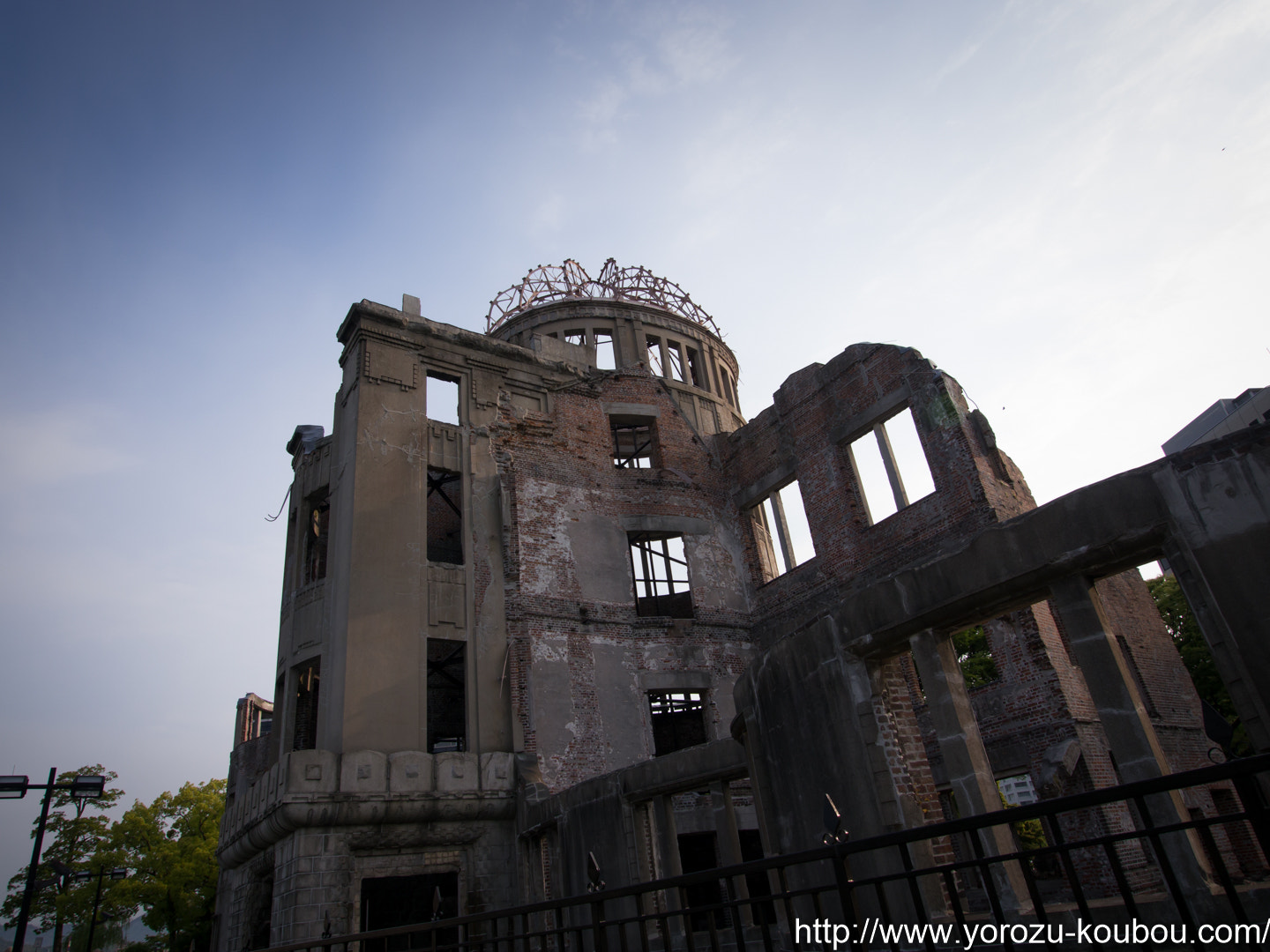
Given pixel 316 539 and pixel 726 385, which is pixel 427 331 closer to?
pixel 316 539

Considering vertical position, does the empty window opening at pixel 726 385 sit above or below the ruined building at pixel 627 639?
above

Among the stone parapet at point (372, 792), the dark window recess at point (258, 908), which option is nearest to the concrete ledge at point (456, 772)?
the stone parapet at point (372, 792)

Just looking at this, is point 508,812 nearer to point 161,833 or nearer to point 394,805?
point 394,805

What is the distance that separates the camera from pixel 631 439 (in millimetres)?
24094

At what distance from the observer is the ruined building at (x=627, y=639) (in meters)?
6.82

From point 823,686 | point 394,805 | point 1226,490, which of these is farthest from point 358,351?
point 1226,490

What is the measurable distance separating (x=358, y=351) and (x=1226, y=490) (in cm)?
1629

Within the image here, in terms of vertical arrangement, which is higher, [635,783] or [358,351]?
[358,351]

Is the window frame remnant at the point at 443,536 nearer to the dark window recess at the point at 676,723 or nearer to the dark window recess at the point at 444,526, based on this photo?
the dark window recess at the point at 444,526

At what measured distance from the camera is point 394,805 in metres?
13.2

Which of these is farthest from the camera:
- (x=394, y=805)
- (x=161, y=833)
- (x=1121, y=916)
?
(x=161, y=833)

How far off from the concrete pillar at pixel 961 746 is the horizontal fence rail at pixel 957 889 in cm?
6

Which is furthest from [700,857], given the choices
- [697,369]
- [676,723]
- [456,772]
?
[697,369]

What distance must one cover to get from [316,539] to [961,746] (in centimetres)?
1633
